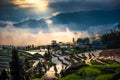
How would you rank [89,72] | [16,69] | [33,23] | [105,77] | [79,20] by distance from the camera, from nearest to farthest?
1. [16,69]
2. [105,77]
3. [89,72]
4. [33,23]
5. [79,20]

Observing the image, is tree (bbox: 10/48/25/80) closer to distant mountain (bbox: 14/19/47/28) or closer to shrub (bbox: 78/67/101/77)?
shrub (bbox: 78/67/101/77)

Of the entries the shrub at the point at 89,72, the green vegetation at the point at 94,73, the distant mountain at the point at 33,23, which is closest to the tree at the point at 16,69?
the green vegetation at the point at 94,73

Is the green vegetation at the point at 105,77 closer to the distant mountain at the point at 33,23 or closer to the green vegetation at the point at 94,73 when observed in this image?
the green vegetation at the point at 94,73

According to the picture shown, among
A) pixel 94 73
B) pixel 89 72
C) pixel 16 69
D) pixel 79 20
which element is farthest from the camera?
pixel 79 20

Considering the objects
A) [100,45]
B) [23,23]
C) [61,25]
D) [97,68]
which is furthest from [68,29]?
[97,68]

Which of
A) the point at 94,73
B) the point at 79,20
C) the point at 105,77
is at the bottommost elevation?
the point at 105,77

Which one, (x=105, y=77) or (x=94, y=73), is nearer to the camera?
(x=105, y=77)

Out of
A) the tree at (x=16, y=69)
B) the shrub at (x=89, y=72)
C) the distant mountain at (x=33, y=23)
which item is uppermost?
the distant mountain at (x=33, y=23)

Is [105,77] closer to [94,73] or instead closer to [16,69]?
[94,73]

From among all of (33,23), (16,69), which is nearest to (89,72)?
(16,69)

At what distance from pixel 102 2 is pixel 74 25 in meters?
32.8

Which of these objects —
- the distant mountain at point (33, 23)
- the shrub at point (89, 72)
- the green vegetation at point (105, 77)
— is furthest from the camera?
the distant mountain at point (33, 23)

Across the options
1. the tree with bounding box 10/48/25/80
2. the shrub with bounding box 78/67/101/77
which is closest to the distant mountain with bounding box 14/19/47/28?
the shrub with bounding box 78/67/101/77

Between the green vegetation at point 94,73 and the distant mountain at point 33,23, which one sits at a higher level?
the distant mountain at point 33,23
